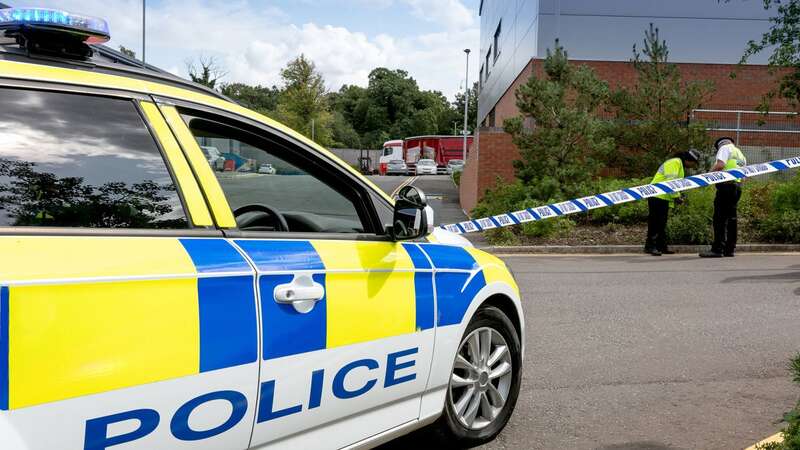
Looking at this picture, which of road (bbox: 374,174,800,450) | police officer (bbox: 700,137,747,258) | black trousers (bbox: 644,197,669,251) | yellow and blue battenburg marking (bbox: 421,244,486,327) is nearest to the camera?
yellow and blue battenburg marking (bbox: 421,244,486,327)

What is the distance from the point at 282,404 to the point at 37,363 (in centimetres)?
88

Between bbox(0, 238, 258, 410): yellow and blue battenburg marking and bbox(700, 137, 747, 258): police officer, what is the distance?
9.85 meters

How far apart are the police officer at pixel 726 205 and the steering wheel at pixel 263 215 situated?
9175 millimetres

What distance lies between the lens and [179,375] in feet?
6.91

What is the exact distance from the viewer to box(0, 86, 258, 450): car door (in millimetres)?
1794

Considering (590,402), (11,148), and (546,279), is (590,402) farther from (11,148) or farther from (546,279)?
(546,279)

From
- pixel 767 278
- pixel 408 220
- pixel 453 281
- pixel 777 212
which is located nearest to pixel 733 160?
pixel 777 212

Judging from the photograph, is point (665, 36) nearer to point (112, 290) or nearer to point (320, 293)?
point (320, 293)

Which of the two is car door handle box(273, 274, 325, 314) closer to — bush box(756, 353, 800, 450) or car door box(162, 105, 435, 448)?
car door box(162, 105, 435, 448)

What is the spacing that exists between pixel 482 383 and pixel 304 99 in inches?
1702

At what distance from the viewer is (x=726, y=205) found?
10.6 m

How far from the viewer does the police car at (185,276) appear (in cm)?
187

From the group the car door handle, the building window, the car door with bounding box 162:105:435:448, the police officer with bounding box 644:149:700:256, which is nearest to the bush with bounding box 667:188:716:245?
the police officer with bounding box 644:149:700:256

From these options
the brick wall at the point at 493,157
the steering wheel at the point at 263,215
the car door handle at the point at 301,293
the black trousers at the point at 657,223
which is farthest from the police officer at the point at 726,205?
the car door handle at the point at 301,293
